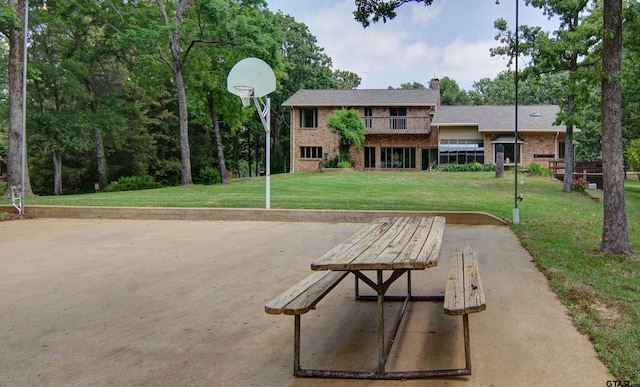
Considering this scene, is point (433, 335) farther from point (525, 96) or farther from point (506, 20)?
point (525, 96)

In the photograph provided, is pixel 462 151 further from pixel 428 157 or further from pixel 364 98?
pixel 364 98

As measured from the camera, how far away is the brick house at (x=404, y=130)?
3095 centimetres

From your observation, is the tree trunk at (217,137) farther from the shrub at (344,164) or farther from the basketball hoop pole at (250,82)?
the basketball hoop pole at (250,82)

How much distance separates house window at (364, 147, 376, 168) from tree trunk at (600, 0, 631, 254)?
26.5 meters

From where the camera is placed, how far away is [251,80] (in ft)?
42.4

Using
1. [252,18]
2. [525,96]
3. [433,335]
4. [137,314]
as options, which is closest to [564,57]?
[252,18]

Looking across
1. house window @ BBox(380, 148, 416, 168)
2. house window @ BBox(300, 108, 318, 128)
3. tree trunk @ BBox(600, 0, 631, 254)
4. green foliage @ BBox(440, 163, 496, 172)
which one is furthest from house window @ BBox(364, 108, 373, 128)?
→ tree trunk @ BBox(600, 0, 631, 254)

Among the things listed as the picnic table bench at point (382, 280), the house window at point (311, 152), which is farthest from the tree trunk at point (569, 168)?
the house window at point (311, 152)

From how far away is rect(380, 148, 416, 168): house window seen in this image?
106 feet

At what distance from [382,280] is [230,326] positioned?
1376 millimetres

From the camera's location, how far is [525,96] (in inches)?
1998

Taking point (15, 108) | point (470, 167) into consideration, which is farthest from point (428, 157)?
point (15, 108)

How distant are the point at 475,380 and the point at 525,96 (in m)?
53.9

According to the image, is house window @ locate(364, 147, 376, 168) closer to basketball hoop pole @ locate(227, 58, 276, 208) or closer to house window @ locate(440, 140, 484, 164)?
house window @ locate(440, 140, 484, 164)
